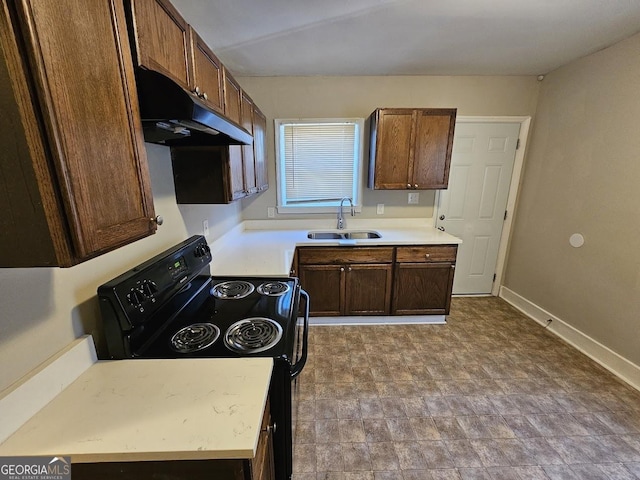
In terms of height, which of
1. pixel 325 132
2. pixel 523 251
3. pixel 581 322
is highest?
pixel 325 132

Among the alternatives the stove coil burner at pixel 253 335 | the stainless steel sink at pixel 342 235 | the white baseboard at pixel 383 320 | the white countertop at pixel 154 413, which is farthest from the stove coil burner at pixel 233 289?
the stainless steel sink at pixel 342 235

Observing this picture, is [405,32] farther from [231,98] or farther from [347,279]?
[347,279]

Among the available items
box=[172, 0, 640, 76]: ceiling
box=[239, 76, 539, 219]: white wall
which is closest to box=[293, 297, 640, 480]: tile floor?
box=[239, 76, 539, 219]: white wall

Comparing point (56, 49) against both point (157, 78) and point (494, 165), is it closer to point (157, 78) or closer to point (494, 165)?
point (157, 78)

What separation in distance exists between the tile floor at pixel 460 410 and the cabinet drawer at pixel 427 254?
0.73m

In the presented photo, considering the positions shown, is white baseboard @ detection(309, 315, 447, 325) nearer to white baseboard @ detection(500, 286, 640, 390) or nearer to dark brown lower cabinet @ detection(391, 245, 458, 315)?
dark brown lower cabinet @ detection(391, 245, 458, 315)

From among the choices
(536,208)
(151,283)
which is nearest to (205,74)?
(151,283)

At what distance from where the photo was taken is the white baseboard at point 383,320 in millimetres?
2705

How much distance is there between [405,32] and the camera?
6.17ft

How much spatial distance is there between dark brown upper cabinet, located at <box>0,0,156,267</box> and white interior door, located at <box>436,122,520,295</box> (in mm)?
3054

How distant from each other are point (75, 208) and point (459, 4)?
216 centimetres

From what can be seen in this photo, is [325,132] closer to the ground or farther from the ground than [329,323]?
farther from the ground

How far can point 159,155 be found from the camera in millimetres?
1417

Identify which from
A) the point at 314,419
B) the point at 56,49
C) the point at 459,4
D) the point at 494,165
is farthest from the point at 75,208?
the point at 494,165
